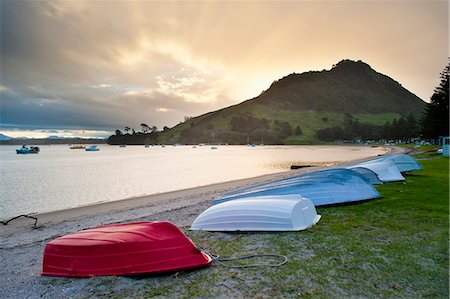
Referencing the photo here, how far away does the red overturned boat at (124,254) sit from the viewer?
4898mm

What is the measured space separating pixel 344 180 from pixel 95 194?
17.6 meters

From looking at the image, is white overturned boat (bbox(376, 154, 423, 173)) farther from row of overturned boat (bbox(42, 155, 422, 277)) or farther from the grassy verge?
row of overturned boat (bbox(42, 155, 422, 277))

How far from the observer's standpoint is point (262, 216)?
7.04 m

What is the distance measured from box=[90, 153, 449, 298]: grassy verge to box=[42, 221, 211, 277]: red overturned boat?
224mm

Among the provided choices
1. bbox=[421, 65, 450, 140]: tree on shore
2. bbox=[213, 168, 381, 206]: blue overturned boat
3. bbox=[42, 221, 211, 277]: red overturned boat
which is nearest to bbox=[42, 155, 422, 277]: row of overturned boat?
bbox=[42, 221, 211, 277]: red overturned boat

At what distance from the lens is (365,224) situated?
7117 millimetres

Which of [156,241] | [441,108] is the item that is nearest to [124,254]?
[156,241]

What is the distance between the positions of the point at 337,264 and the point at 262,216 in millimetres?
2344

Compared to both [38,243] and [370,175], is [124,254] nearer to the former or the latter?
[38,243]

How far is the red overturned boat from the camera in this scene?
4.90 meters

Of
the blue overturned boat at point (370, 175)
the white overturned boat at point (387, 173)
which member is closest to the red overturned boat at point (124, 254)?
the blue overturned boat at point (370, 175)

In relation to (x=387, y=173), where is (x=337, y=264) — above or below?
below

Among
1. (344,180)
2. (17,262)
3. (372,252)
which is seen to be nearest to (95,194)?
(17,262)

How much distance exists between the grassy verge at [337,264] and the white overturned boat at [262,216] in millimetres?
240
